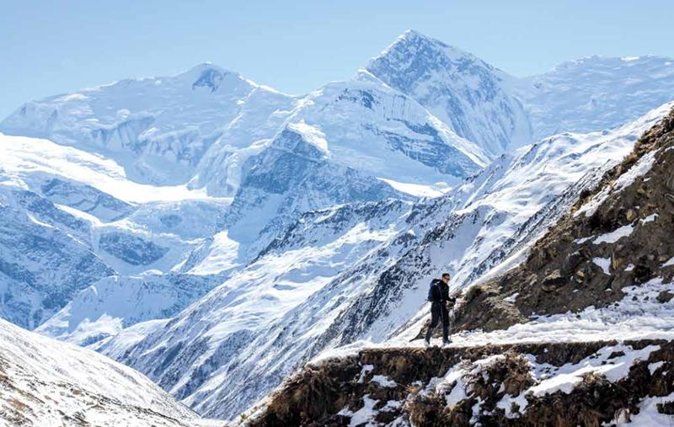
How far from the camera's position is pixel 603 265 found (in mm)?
30422

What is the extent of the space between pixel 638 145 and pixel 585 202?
313 centimetres

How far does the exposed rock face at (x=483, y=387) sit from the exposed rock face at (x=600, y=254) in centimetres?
377

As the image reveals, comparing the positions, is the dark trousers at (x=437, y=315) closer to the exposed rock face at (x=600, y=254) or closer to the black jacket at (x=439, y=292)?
the black jacket at (x=439, y=292)

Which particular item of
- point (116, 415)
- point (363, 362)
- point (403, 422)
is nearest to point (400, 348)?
point (363, 362)

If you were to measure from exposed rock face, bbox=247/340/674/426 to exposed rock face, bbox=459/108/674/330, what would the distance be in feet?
12.4

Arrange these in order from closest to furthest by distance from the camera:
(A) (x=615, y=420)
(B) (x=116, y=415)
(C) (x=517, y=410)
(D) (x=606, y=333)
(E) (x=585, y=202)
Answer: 1. (A) (x=615, y=420)
2. (C) (x=517, y=410)
3. (D) (x=606, y=333)
4. (E) (x=585, y=202)
5. (B) (x=116, y=415)

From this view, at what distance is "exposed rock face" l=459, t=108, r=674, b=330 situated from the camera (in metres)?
29.5

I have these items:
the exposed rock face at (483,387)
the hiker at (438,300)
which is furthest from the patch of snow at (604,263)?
the hiker at (438,300)

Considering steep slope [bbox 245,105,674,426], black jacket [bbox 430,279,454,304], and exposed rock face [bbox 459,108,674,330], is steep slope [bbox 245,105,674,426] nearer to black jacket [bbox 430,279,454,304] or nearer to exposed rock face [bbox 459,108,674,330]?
exposed rock face [bbox 459,108,674,330]

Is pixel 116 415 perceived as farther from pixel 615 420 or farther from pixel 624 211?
pixel 615 420

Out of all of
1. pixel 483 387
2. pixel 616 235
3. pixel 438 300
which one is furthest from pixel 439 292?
pixel 483 387

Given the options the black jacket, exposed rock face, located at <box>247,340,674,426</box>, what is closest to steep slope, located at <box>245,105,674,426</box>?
exposed rock face, located at <box>247,340,674,426</box>

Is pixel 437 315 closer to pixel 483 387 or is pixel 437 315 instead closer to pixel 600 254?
pixel 600 254

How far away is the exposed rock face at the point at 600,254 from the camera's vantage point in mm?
29531
